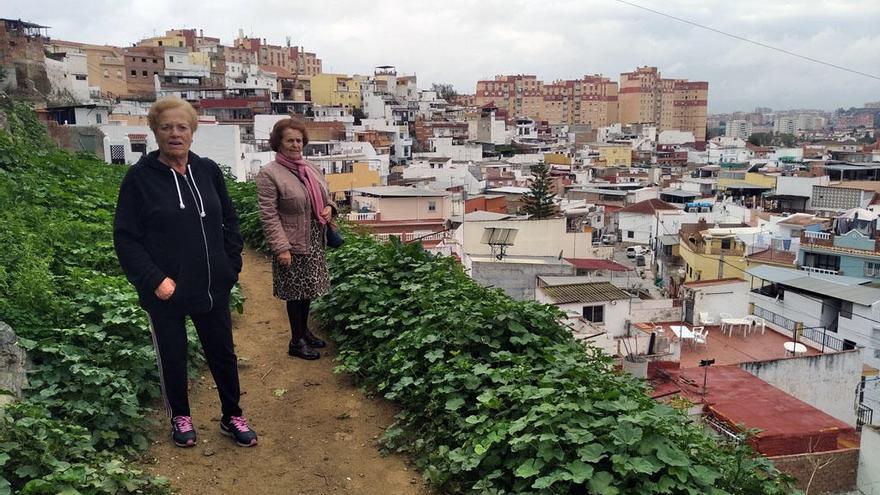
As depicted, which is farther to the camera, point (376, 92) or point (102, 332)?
point (376, 92)

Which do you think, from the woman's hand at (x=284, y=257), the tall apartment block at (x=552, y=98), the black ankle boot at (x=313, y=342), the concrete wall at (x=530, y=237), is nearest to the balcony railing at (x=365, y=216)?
the concrete wall at (x=530, y=237)

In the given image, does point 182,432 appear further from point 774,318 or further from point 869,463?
point 774,318

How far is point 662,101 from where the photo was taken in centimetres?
11431

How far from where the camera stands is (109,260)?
5.73 m

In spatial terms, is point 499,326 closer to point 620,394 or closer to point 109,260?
point 620,394

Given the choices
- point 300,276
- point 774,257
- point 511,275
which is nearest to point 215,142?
point 511,275

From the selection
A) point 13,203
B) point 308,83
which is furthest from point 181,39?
point 13,203

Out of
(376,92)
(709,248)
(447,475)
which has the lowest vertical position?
(709,248)

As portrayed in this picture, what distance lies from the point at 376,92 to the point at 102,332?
70780 millimetres

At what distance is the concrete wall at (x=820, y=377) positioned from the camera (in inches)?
524

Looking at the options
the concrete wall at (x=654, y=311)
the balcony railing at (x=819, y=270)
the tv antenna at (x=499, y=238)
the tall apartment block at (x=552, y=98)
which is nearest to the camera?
the tv antenna at (x=499, y=238)

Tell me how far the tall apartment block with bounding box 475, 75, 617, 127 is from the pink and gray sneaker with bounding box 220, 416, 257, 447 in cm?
10697

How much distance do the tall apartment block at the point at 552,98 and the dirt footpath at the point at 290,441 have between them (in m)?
106

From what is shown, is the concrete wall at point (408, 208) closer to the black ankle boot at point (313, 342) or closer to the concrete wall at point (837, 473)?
the concrete wall at point (837, 473)
